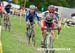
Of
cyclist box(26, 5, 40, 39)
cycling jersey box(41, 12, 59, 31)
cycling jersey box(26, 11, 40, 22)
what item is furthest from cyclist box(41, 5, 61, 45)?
cycling jersey box(26, 11, 40, 22)

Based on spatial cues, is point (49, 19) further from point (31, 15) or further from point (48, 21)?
point (31, 15)

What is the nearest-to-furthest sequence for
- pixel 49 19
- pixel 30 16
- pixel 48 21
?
1. pixel 49 19
2. pixel 48 21
3. pixel 30 16

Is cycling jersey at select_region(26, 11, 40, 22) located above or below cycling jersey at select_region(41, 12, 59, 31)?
below

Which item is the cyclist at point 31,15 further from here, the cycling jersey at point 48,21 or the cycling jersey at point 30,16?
the cycling jersey at point 48,21

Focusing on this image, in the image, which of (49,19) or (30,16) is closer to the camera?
(49,19)

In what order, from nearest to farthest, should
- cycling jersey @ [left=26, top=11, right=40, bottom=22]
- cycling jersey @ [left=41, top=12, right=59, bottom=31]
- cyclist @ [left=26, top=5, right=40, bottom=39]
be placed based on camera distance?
cycling jersey @ [left=41, top=12, right=59, bottom=31] < cyclist @ [left=26, top=5, right=40, bottom=39] < cycling jersey @ [left=26, top=11, right=40, bottom=22]

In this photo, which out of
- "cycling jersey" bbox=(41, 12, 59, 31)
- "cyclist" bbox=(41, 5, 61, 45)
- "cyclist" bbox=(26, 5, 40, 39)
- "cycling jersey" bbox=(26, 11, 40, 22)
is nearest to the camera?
"cyclist" bbox=(41, 5, 61, 45)

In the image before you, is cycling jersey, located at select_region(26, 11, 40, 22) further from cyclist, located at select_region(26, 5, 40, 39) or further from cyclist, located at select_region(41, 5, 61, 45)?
cyclist, located at select_region(41, 5, 61, 45)

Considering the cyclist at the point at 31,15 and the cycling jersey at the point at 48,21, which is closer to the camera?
the cycling jersey at the point at 48,21

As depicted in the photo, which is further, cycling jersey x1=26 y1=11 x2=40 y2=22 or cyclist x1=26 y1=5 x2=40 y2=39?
cycling jersey x1=26 y1=11 x2=40 y2=22

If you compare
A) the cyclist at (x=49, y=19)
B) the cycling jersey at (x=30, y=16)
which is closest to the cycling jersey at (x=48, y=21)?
the cyclist at (x=49, y=19)

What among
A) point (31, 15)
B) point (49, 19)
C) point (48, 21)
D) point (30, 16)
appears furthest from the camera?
point (30, 16)

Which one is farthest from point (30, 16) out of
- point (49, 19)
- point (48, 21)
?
point (49, 19)

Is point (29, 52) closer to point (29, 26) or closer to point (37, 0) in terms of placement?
point (29, 26)
